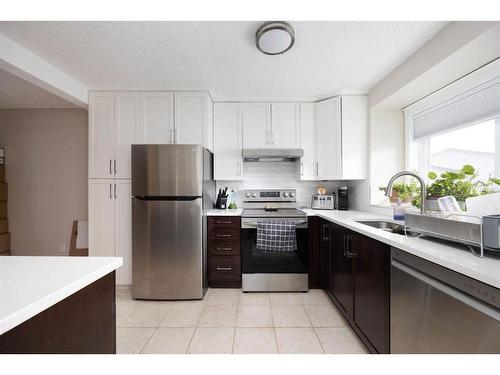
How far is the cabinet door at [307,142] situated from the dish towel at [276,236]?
31.7 inches

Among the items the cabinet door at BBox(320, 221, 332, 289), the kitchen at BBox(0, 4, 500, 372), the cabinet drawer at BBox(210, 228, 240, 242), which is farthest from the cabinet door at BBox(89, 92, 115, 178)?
the cabinet door at BBox(320, 221, 332, 289)

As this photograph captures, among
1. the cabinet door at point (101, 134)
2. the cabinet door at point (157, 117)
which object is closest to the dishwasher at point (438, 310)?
the cabinet door at point (157, 117)

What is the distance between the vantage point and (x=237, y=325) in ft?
6.36

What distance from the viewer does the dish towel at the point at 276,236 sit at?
2441 millimetres

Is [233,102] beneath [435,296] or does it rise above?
above

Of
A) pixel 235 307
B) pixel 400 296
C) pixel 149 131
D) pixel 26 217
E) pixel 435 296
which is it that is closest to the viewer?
pixel 435 296

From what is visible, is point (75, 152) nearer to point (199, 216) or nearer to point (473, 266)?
point (199, 216)

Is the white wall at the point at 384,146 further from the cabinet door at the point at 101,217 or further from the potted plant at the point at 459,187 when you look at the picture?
the cabinet door at the point at 101,217

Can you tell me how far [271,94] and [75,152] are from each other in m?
2.77

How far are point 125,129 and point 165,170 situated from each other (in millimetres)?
769

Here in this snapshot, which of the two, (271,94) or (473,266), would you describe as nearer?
(473,266)
